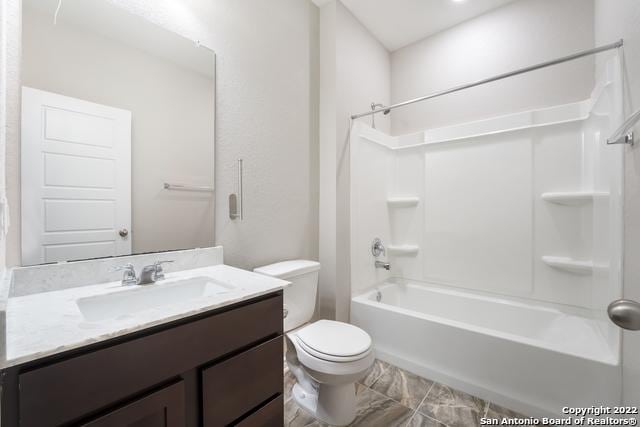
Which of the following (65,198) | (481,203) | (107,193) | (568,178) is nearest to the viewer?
(65,198)

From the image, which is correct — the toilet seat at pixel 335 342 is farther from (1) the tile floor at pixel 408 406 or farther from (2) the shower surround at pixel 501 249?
(2) the shower surround at pixel 501 249

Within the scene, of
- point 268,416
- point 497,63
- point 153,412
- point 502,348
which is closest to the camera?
point 153,412

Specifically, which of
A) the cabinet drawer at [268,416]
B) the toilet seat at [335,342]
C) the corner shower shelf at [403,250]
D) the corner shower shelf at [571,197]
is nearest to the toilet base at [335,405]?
the toilet seat at [335,342]

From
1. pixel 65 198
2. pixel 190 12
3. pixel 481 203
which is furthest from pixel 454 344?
pixel 190 12

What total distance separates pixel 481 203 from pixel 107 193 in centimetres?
250

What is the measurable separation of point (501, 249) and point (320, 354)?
67.3 inches

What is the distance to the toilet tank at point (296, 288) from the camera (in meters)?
1.60

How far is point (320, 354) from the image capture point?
1327mm

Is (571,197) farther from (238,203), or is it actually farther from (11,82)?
(11,82)

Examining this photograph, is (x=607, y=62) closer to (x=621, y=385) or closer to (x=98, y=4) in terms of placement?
(x=621, y=385)

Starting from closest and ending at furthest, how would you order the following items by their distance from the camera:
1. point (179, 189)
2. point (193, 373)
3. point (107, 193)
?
point (193, 373) < point (107, 193) < point (179, 189)

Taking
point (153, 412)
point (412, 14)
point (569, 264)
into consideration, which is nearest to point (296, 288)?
point (153, 412)

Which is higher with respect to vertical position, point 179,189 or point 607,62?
point 607,62

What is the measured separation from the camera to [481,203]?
2.22m
